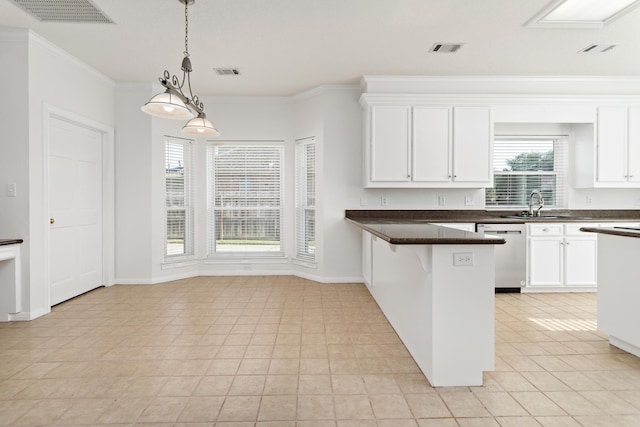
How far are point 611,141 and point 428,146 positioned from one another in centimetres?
247

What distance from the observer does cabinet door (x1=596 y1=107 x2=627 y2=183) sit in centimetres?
483

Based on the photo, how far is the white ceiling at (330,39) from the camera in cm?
313

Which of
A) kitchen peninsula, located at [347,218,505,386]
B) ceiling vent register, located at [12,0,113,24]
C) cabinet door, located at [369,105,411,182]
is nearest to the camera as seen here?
kitchen peninsula, located at [347,218,505,386]

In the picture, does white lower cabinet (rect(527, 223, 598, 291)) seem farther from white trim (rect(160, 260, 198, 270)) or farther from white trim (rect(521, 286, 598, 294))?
white trim (rect(160, 260, 198, 270))

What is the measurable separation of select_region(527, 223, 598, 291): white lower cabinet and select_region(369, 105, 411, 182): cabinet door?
1799 mm

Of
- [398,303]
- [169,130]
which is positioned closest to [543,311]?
[398,303]

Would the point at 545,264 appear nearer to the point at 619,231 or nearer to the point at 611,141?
the point at 611,141

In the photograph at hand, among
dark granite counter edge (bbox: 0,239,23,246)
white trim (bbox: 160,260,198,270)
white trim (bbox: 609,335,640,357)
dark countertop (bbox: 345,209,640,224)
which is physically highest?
dark countertop (bbox: 345,209,640,224)

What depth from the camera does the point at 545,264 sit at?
4582 millimetres

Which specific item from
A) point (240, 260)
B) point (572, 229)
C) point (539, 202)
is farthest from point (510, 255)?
point (240, 260)

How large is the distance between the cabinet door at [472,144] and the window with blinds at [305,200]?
1999 mm

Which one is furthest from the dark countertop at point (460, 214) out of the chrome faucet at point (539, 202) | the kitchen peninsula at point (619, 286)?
the kitchen peninsula at point (619, 286)

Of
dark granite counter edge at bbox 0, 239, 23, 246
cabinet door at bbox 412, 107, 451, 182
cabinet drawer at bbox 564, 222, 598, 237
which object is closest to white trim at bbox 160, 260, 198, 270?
dark granite counter edge at bbox 0, 239, 23, 246

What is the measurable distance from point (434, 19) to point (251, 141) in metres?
3.22
